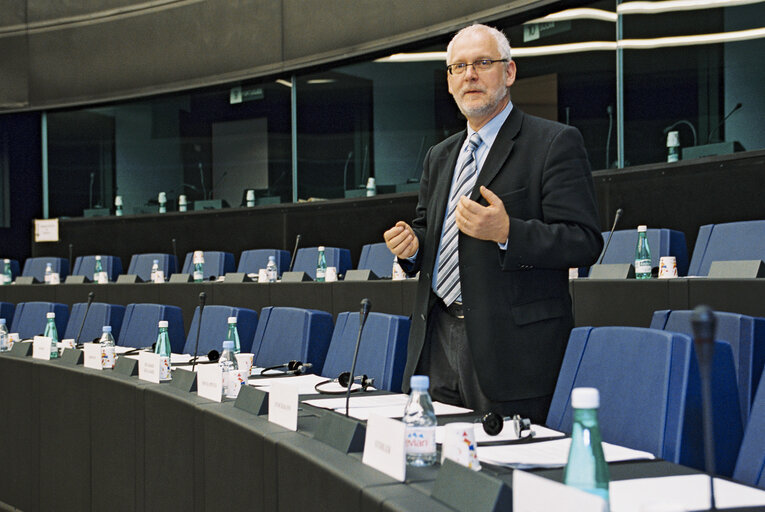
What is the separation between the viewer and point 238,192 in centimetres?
829

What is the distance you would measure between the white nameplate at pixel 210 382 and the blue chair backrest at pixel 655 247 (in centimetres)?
236

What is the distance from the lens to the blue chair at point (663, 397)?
1.33 m

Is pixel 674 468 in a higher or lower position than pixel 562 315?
lower

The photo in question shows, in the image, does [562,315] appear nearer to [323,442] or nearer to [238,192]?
[323,442]

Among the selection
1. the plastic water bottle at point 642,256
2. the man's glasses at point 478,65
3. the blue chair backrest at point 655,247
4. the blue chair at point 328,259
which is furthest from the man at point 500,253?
the blue chair at point 328,259

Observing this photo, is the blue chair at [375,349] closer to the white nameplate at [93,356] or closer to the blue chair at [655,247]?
the white nameplate at [93,356]

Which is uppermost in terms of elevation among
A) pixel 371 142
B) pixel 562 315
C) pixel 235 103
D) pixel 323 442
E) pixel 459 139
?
pixel 235 103

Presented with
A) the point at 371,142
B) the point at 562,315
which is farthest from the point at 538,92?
the point at 562,315

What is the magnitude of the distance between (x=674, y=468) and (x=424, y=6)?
5.95 m

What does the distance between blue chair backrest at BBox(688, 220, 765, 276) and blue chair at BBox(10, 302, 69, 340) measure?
3.57 m

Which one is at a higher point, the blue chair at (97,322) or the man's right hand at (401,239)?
the man's right hand at (401,239)

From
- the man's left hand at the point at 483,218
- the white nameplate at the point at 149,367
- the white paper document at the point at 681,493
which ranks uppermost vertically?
the man's left hand at the point at 483,218

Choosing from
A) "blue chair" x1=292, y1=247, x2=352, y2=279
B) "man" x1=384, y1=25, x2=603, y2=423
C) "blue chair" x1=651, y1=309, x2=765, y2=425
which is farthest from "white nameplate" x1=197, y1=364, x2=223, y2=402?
"blue chair" x1=292, y1=247, x2=352, y2=279

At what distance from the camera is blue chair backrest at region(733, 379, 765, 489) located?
3.90ft
